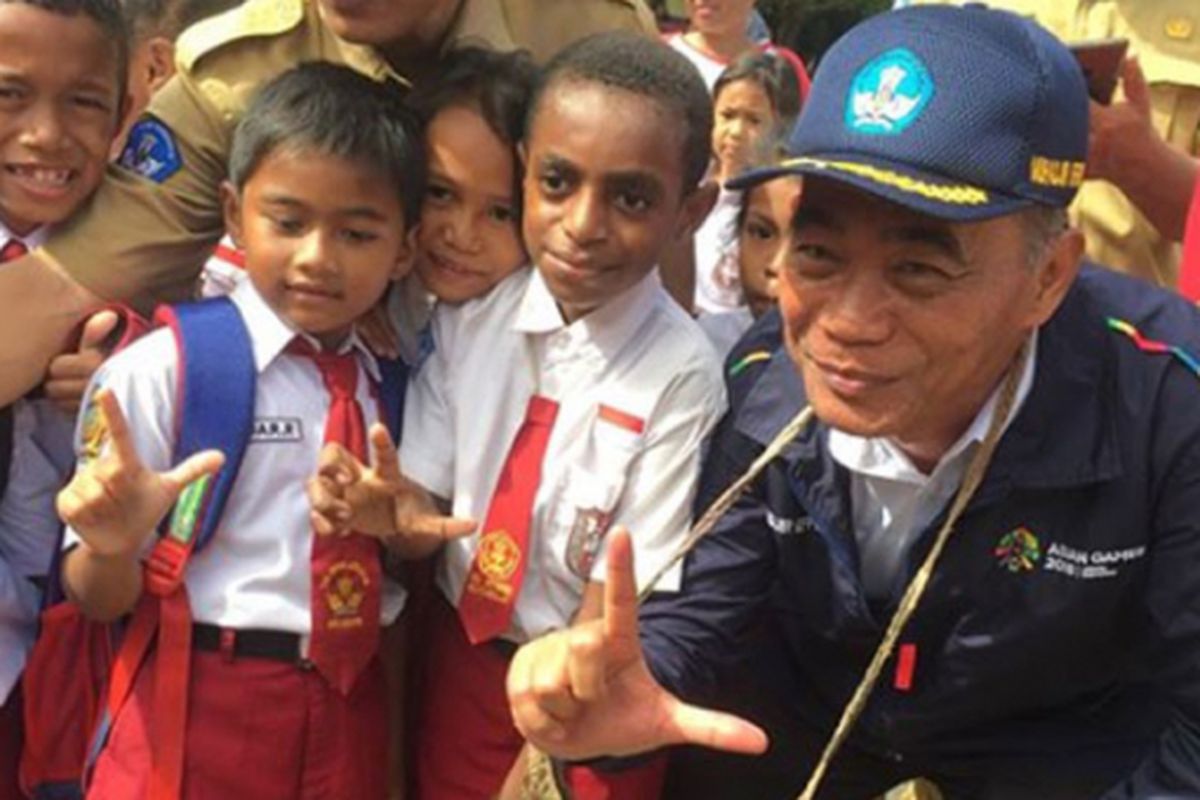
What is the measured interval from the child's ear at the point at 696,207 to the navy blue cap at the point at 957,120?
0.59 m

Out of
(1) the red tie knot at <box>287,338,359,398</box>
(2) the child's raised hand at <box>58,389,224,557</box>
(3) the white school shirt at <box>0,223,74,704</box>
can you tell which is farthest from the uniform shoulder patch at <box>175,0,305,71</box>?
(2) the child's raised hand at <box>58,389,224,557</box>

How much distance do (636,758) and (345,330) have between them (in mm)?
903

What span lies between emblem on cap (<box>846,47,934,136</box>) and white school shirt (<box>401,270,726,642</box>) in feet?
2.10

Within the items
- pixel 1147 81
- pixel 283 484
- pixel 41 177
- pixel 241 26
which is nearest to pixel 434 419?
pixel 283 484

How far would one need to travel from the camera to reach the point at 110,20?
2514mm

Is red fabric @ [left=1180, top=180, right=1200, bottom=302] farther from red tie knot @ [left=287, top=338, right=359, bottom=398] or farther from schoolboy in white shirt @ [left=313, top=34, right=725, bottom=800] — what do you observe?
red tie knot @ [left=287, top=338, right=359, bottom=398]

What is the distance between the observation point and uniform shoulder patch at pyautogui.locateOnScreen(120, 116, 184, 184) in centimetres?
261

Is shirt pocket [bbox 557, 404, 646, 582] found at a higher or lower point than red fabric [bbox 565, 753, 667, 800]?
higher

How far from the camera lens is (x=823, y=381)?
193 centimetres

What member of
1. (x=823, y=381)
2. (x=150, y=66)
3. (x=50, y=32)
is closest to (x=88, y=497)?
(x=50, y=32)

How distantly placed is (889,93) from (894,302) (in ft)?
0.91

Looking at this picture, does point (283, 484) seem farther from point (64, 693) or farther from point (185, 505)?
point (64, 693)

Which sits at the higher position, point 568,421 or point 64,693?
point 568,421

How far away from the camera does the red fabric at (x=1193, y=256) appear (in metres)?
2.48
